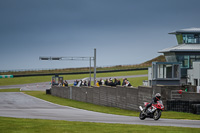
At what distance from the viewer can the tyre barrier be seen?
22.2m

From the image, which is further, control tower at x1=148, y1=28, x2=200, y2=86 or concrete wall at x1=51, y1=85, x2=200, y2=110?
control tower at x1=148, y1=28, x2=200, y2=86

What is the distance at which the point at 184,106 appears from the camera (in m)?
23.3

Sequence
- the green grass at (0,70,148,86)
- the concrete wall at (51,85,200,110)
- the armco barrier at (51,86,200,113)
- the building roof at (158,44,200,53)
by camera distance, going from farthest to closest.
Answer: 1. the green grass at (0,70,148,86)
2. the building roof at (158,44,200,53)
3. the concrete wall at (51,85,200,110)
4. the armco barrier at (51,86,200,113)

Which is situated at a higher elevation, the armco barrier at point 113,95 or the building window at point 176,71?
the building window at point 176,71

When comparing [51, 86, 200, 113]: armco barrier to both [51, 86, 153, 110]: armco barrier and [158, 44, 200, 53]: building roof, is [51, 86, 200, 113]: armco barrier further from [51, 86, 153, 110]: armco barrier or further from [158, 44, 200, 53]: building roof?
[158, 44, 200, 53]: building roof

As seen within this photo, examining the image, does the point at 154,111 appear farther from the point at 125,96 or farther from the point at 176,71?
the point at 176,71

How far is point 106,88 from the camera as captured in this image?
3638cm

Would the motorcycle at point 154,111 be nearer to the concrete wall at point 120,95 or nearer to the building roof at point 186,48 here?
the concrete wall at point 120,95

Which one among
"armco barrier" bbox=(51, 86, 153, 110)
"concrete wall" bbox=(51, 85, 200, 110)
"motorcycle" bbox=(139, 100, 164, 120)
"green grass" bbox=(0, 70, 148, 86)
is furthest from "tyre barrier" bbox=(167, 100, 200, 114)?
"green grass" bbox=(0, 70, 148, 86)

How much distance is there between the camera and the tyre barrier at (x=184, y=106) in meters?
22.2

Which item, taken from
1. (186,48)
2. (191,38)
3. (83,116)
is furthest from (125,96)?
(191,38)

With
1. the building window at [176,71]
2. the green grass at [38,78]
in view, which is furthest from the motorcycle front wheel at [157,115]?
the green grass at [38,78]

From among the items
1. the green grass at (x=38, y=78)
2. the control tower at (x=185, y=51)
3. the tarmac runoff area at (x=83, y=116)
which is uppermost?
the control tower at (x=185, y=51)

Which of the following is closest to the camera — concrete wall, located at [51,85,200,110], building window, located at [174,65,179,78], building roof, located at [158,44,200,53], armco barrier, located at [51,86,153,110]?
concrete wall, located at [51,85,200,110]
